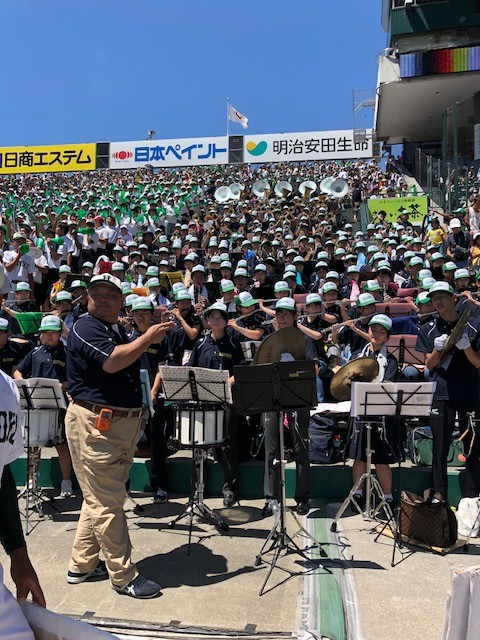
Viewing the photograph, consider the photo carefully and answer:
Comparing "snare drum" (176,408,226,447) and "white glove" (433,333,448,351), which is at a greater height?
"white glove" (433,333,448,351)

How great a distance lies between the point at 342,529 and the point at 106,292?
350cm

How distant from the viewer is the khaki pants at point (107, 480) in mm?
4309

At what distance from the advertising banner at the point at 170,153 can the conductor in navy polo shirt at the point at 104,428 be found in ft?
118

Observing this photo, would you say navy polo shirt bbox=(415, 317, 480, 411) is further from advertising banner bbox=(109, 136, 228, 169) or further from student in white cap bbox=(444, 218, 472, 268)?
advertising banner bbox=(109, 136, 228, 169)

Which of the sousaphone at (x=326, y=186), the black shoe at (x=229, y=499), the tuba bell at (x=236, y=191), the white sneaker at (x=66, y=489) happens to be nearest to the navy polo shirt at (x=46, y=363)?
the white sneaker at (x=66, y=489)

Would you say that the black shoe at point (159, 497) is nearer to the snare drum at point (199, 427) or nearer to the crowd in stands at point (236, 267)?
the crowd in stands at point (236, 267)

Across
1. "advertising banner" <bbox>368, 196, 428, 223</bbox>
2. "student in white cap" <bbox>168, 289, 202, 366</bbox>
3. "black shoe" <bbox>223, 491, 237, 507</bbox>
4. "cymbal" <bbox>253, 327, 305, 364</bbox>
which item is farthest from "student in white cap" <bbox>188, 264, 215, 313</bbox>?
"advertising banner" <bbox>368, 196, 428, 223</bbox>

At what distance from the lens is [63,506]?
21.8ft

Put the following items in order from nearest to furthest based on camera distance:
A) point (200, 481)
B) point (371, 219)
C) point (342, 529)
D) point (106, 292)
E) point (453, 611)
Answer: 1. point (453, 611)
2. point (106, 292)
3. point (342, 529)
4. point (200, 481)
5. point (371, 219)

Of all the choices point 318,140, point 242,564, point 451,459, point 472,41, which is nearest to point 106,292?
point 242,564

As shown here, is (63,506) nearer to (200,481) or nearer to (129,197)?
(200,481)

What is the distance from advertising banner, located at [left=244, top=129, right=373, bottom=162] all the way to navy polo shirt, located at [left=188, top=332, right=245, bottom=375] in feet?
105

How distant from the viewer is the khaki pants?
170 inches

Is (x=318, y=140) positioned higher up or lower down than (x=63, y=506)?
higher up
